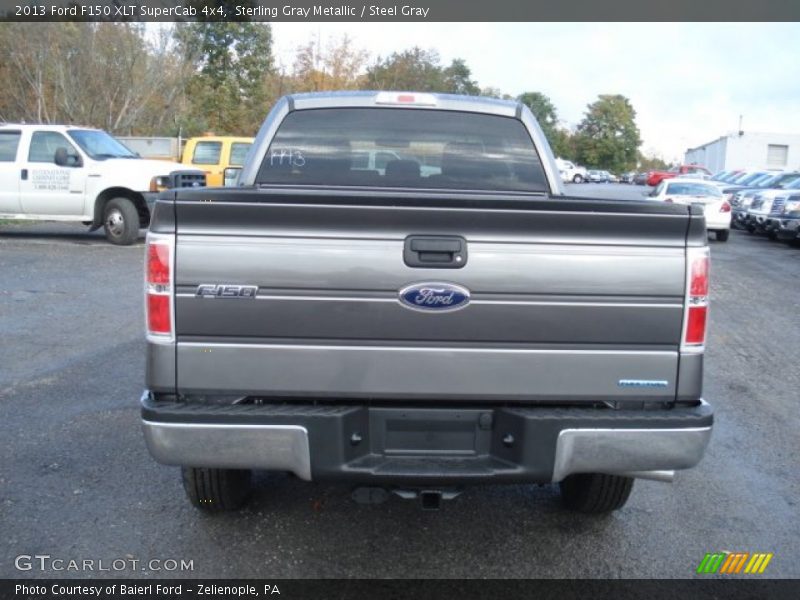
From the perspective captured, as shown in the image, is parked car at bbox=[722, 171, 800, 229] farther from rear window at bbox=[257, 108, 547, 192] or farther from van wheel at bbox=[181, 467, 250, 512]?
van wheel at bbox=[181, 467, 250, 512]

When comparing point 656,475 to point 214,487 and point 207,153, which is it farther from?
point 207,153

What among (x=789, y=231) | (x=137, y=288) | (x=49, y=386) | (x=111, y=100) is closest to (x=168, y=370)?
(x=49, y=386)

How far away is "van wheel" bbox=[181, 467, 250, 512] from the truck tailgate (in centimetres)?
82

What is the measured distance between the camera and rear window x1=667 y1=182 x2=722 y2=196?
61.7 ft

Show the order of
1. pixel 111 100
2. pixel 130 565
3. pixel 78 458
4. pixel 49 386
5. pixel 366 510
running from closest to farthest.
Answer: pixel 130 565 → pixel 366 510 → pixel 78 458 → pixel 49 386 → pixel 111 100

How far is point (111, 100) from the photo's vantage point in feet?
97.9

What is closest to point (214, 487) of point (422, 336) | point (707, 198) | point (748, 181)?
point (422, 336)

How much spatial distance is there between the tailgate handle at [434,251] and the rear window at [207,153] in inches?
614

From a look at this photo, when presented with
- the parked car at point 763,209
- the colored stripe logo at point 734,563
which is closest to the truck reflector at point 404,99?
the colored stripe logo at point 734,563

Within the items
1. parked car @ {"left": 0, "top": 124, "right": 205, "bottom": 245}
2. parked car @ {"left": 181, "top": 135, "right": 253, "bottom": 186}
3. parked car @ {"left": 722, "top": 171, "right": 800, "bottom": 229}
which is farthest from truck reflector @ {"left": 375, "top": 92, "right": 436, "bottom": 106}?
parked car @ {"left": 722, "top": 171, "right": 800, "bottom": 229}

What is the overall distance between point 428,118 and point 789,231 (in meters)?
15.4

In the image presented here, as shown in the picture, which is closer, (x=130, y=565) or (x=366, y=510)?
(x=130, y=565)

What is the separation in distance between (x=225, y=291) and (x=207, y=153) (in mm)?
15840

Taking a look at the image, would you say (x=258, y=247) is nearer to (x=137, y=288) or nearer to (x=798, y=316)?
(x=137, y=288)
